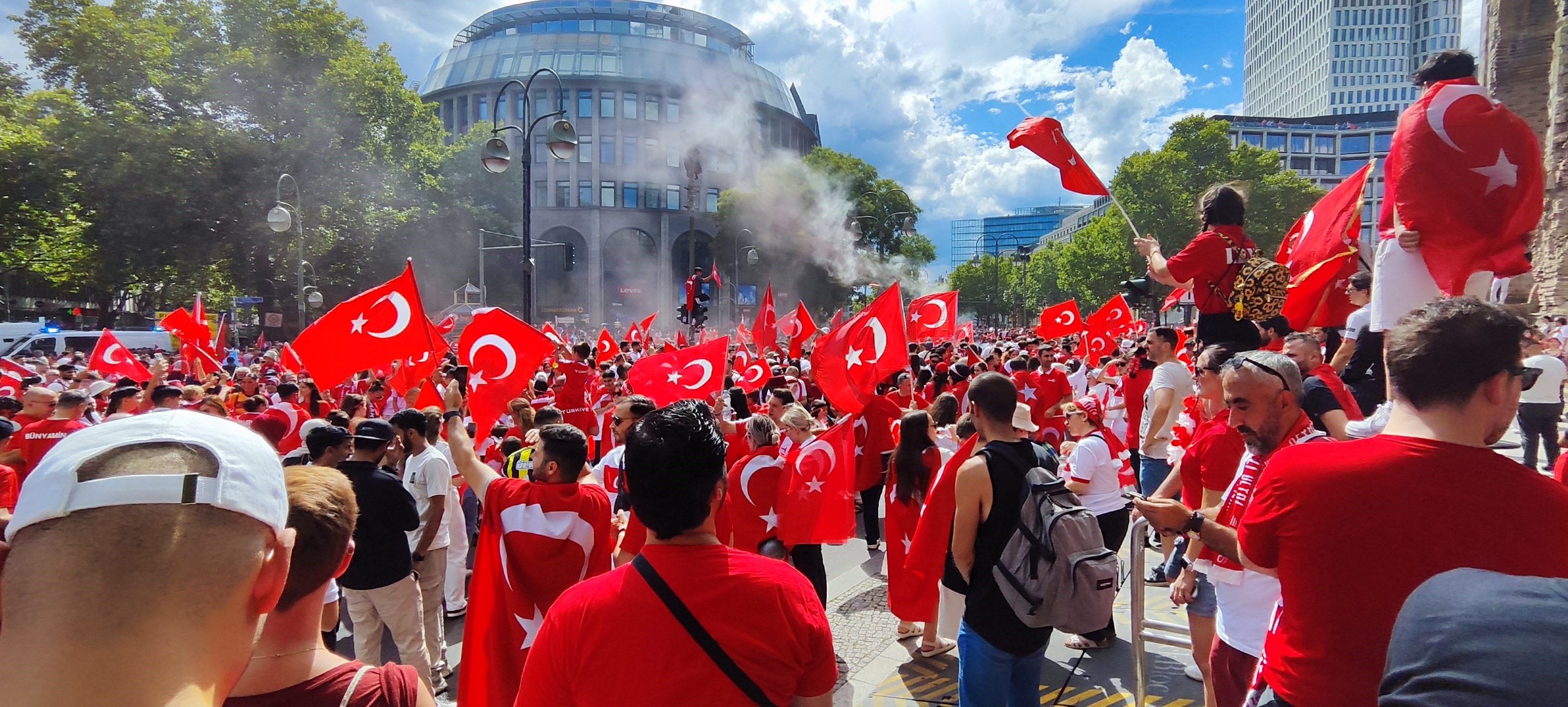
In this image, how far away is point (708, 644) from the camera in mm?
1782

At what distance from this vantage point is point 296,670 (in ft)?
5.41

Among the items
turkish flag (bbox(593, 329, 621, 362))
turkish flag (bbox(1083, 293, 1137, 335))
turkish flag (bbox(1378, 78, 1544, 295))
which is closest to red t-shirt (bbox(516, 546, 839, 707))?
turkish flag (bbox(1378, 78, 1544, 295))

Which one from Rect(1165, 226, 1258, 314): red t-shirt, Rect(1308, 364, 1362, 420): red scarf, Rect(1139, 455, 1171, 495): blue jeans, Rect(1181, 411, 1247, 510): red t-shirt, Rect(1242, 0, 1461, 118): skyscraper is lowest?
→ Rect(1139, 455, 1171, 495): blue jeans

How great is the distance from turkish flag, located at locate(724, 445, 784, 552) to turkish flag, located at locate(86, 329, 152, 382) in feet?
34.1

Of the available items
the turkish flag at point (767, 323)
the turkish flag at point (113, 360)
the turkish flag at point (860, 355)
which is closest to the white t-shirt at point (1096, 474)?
the turkish flag at point (860, 355)

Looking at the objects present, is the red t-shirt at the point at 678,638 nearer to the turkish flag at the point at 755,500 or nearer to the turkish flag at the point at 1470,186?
the turkish flag at the point at 755,500

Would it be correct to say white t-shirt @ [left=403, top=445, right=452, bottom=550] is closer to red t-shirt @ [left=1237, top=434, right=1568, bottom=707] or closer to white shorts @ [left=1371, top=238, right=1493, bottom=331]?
red t-shirt @ [left=1237, top=434, right=1568, bottom=707]

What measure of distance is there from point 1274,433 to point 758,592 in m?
2.20

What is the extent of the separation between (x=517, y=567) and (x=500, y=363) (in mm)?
3188

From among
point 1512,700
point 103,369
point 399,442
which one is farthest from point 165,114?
point 1512,700

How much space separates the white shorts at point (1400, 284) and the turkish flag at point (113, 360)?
45.1 feet

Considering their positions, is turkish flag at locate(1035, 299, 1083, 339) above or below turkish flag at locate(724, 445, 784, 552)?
above

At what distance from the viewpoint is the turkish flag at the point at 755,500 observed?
16.3 feet

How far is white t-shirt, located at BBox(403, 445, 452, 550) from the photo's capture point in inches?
196
